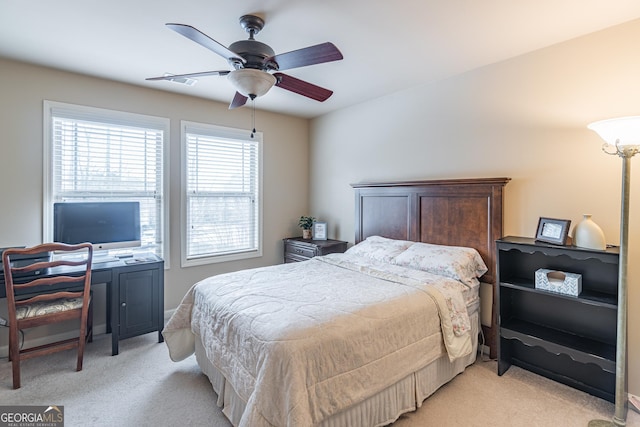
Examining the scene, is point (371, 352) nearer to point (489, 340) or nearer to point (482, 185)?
point (489, 340)

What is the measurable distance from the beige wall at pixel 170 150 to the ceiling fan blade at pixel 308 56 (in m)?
2.14

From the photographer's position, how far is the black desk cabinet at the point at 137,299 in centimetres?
280

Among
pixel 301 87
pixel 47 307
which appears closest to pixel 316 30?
pixel 301 87

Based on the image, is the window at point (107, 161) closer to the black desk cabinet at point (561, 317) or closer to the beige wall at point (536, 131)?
the beige wall at point (536, 131)

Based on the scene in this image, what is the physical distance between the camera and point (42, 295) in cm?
238

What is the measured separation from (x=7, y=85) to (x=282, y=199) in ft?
9.92

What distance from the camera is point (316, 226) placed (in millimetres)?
4434

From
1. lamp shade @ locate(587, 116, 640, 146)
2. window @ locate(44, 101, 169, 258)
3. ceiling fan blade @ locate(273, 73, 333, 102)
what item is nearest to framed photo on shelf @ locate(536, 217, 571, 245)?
lamp shade @ locate(587, 116, 640, 146)

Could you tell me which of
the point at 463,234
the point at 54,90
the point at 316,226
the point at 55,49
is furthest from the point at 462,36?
the point at 54,90

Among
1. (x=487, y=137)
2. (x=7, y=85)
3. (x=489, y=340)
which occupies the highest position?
(x=7, y=85)

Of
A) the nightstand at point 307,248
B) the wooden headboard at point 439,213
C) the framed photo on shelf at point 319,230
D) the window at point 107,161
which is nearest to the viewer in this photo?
the wooden headboard at point 439,213

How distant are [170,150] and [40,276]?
1761 mm

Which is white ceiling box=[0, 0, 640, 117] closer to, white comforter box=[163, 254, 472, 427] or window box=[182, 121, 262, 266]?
window box=[182, 121, 262, 266]

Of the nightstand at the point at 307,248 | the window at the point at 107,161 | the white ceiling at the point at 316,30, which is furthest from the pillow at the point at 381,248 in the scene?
the window at the point at 107,161
